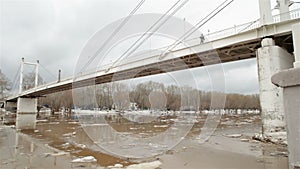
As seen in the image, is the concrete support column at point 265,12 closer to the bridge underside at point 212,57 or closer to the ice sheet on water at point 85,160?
the bridge underside at point 212,57

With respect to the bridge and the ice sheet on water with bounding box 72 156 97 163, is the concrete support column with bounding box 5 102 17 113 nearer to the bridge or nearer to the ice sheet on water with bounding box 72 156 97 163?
the bridge

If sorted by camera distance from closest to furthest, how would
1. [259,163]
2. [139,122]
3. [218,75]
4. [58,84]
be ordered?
[259,163], [218,75], [139,122], [58,84]

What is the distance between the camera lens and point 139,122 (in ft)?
61.9

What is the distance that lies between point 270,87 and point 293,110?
7.85 metres

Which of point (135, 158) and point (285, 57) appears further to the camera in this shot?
point (285, 57)

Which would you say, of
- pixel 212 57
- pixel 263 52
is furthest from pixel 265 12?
pixel 212 57

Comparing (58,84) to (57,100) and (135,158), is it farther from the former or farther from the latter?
(135,158)

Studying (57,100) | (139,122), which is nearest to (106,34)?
(139,122)

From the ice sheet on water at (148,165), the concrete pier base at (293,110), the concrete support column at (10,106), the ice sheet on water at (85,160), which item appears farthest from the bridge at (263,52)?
the concrete support column at (10,106)

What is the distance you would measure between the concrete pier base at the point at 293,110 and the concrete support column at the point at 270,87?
278 inches

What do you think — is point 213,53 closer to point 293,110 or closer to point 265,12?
point 265,12

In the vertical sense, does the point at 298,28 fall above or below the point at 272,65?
above

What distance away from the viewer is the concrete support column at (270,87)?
10216 millimetres

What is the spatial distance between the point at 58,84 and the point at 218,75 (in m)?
28.7
